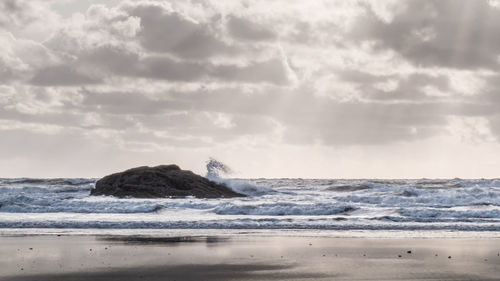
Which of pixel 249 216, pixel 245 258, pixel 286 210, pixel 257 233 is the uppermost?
pixel 286 210

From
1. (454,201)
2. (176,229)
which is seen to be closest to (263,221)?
(176,229)

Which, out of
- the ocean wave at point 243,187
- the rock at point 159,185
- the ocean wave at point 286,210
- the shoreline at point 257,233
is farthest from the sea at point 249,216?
the ocean wave at point 243,187

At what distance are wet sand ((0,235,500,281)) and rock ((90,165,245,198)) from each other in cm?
2122

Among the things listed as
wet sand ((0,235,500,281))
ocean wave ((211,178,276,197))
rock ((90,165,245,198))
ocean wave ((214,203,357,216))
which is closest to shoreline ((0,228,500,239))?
wet sand ((0,235,500,281))

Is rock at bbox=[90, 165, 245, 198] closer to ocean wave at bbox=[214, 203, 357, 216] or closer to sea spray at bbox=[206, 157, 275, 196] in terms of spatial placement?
sea spray at bbox=[206, 157, 275, 196]

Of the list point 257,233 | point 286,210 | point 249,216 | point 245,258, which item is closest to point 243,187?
point 286,210

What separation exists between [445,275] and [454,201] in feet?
90.8

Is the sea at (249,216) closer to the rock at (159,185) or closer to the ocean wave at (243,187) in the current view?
the rock at (159,185)

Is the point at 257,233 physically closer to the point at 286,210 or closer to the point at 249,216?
the point at 249,216

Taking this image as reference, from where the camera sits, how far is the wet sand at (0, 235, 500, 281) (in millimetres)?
13367

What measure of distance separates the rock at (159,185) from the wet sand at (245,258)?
21.2 metres

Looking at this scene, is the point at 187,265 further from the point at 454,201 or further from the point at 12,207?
the point at 454,201

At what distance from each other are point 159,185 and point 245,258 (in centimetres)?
2841

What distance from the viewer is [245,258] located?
15.9m
